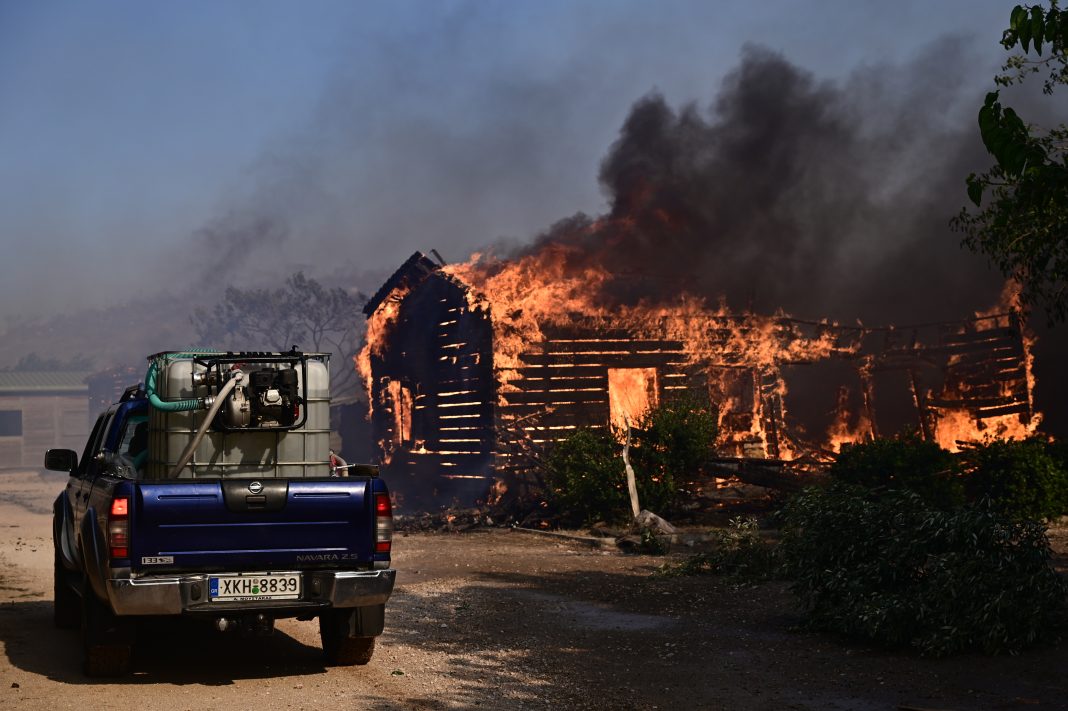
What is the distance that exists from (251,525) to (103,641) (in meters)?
1.45

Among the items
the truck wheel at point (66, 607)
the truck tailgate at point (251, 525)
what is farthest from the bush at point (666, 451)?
the truck tailgate at point (251, 525)

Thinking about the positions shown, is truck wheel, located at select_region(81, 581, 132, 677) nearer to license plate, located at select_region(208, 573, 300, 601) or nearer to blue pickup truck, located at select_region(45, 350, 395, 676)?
blue pickup truck, located at select_region(45, 350, 395, 676)

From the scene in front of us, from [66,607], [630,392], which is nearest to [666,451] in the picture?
[630,392]

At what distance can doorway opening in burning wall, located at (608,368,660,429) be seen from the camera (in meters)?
28.3

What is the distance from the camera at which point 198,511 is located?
7699 mm

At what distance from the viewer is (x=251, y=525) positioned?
7.84 m

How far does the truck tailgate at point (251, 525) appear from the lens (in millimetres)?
7605

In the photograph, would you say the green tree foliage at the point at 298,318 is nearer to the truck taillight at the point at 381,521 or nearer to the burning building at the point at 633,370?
the burning building at the point at 633,370

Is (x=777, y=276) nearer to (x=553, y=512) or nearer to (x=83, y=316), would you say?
(x=553, y=512)

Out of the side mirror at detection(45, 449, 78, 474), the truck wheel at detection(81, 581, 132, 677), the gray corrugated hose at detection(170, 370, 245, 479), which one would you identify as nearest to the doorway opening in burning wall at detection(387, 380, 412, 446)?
the side mirror at detection(45, 449, 78, 474)

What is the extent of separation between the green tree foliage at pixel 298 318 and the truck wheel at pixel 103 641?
58580 millimetres

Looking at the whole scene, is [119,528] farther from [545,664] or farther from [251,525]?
[545,664]

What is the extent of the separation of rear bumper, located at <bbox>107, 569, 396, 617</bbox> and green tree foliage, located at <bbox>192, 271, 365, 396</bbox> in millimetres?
59025

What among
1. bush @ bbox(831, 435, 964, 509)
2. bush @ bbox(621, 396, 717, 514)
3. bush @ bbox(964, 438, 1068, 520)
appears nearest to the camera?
bush @ bbox(964, 438, 1068, 520)
